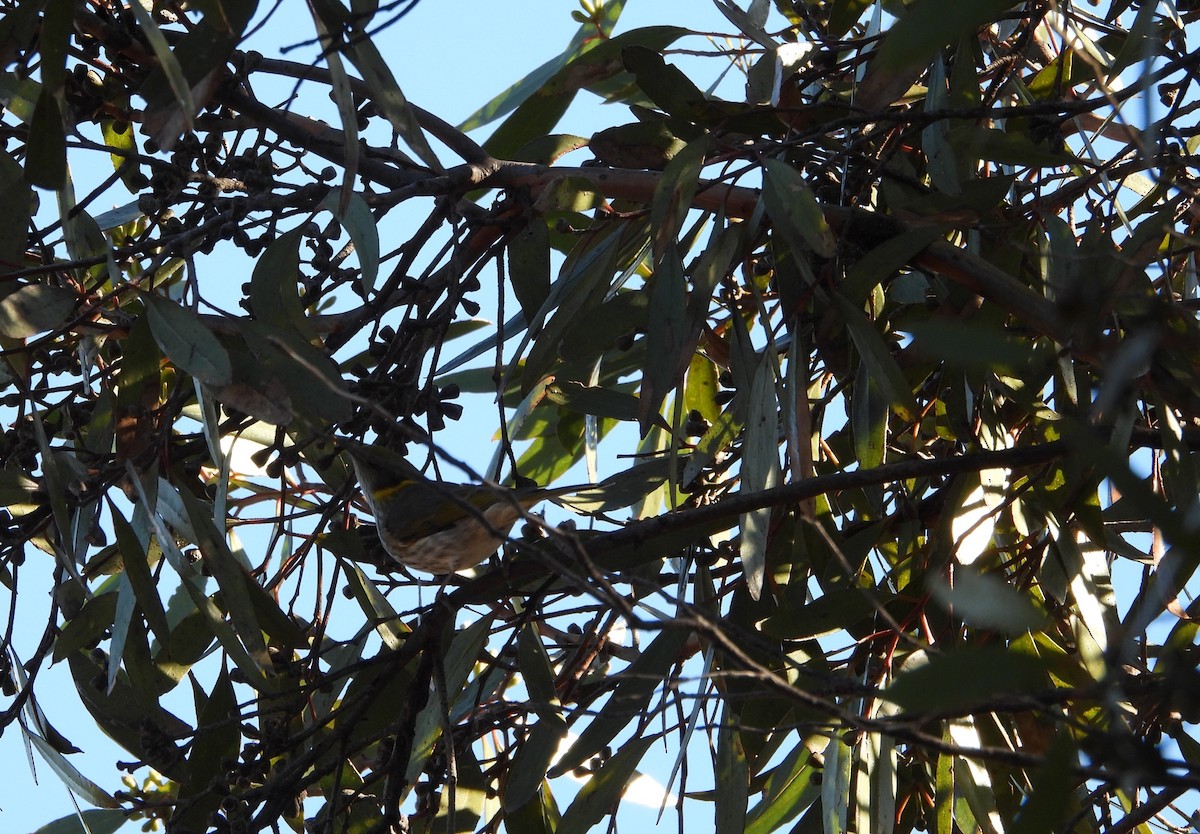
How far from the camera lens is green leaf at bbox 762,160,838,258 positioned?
1.37 m

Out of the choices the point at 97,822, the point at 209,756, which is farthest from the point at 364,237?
the point at 97,822

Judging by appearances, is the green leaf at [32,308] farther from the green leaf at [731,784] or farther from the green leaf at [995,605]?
the green leaf at [995,605]

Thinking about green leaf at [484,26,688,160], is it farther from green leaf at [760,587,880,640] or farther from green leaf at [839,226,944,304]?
green leaf at [760,587,880,640]

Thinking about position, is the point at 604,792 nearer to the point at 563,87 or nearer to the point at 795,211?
the point at 795,211

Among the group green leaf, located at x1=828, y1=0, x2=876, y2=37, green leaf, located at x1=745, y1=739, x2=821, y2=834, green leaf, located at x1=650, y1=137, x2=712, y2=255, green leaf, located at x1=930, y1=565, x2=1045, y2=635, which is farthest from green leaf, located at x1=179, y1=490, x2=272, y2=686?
green leaf, located at x1=828, y1=0, x2=876, y2=37

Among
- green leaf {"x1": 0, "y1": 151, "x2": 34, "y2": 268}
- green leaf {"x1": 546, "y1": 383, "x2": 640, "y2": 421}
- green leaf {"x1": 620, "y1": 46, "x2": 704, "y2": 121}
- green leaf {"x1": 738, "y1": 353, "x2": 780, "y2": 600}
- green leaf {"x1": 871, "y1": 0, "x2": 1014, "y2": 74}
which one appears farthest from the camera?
green leaf {"x1": 546, "y1": 383, "x2": 640, "y2": 421}

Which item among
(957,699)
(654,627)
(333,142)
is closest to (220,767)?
(333,142)

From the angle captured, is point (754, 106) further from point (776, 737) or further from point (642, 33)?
point (776, 737)

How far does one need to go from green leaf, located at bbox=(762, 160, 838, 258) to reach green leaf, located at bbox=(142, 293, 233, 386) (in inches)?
26.8

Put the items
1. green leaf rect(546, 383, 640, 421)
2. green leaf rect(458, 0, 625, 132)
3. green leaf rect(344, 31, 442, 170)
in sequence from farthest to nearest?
green leaf rect(458, 0, 625, 132) → green leaf rect(546, 383, 640, 421) → green leaf rect(344, 31, 442, 170)

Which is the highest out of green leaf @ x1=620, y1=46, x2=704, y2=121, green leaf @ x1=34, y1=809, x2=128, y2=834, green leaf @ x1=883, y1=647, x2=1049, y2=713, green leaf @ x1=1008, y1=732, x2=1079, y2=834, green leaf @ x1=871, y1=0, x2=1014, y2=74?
green leaf @ x1=620, y1=46, x2=704, y2=121

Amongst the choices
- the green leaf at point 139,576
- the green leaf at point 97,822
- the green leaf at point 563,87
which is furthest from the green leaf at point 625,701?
the green leaf at point 563,87

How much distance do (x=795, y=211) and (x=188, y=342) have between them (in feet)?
2.44

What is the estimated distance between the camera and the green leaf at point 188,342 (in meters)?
1.39
